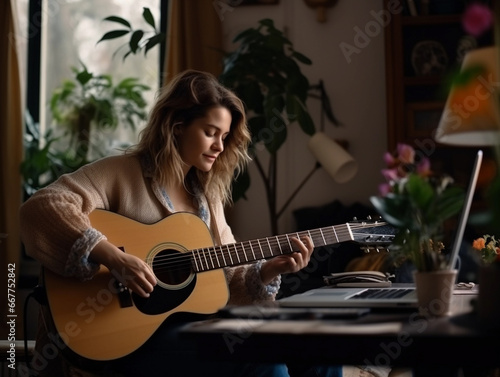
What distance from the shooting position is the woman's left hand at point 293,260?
193cm

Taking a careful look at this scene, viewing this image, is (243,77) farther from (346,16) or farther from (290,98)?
(346,16)

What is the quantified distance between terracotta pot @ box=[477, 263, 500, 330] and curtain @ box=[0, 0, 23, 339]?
3334 mm

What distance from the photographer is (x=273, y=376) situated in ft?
5.70

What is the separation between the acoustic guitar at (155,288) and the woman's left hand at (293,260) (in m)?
0.02

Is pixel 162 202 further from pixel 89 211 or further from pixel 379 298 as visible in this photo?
pixel 379 298

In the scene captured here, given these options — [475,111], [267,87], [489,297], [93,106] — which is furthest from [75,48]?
[489,297]

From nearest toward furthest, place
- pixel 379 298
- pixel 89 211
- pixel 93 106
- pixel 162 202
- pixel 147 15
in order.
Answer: pixel 379 298 → pixel 89 211 → pixel 162 202 → pixel 147 15 → pixel 93 106

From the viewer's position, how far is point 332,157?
3578 millimetres

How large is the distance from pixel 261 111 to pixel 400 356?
2469 mm

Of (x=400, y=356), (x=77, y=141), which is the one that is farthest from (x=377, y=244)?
(x=77, y=141)

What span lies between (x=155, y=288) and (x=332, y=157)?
1887mm

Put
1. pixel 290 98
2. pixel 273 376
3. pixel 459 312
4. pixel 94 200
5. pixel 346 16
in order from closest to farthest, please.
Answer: pixel 459 312, pixel 273 376, pixel 94 200, pixel 290 98, pixel 346 16

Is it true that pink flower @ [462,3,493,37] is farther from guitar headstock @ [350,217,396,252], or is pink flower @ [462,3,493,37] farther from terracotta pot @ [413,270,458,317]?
guitar headstock @ [350,217,396,252]

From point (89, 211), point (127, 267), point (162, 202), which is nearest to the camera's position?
point (127, 267)
